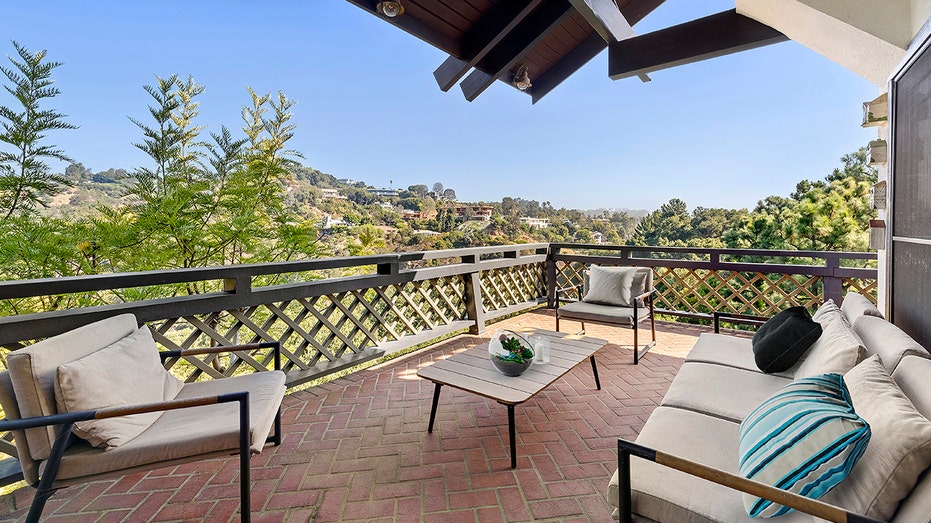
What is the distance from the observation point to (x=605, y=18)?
119 inches

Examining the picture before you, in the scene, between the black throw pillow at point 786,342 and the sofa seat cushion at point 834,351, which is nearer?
the sofa seat cushion at point 834,351

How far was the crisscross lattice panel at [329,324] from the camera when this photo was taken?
2546 millimetres

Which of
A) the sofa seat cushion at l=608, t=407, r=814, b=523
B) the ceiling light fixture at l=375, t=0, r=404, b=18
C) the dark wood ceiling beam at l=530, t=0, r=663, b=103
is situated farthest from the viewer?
the dark wood ceiling beam at l=530, t=0, r=663, b=103

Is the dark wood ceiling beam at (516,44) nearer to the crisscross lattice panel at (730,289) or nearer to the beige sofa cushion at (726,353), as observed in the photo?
the beige sofa cushion at (726,353)

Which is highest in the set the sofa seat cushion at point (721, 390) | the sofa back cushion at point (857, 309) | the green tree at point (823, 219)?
the green tree at point (823, 219)

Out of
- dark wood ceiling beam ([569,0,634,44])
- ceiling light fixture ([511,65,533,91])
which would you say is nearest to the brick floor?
dark wood ceiling beam ([569,0,634,44])

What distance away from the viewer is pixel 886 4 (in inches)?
78.5

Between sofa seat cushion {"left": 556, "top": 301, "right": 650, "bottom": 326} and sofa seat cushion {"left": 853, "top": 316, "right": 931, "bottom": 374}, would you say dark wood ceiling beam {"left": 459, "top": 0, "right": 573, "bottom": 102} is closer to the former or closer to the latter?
sofa seat cushion {"left": 556, "top": 301, "right": 650, "bottom": 326}

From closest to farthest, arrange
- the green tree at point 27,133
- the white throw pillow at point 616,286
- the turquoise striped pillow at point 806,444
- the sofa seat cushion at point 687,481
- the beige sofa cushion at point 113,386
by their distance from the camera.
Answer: the turquoise striped pillow at point 806,444, the sofa seat cushion at point 687,481, the beige sofa cushion at point 113,386, the white throw pillow at point 616,286, the green tree at point 27,133

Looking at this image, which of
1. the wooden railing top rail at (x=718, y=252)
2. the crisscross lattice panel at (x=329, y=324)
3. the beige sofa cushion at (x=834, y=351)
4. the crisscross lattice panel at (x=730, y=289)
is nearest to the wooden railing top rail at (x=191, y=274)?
the crisscross lattice panel at (x=329, y=324)

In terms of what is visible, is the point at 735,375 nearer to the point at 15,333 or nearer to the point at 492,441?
the point at 492,441

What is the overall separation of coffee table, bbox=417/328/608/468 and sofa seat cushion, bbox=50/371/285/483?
849mm

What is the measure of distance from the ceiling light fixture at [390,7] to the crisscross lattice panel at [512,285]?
2840 mm

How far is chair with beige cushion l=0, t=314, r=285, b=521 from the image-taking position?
1.32 m
